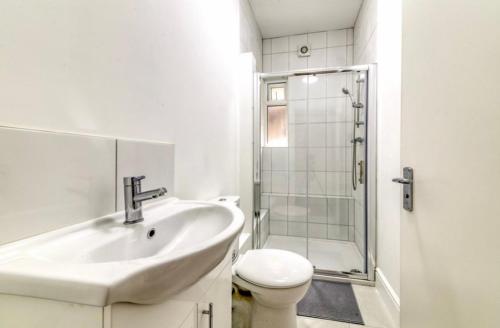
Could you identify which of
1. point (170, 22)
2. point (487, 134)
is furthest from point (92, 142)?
point (487, 134)

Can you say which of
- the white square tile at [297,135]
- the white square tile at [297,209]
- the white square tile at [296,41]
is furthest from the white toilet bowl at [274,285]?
the white square tile at [296,41]

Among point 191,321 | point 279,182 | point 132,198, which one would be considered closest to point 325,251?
point 279,182

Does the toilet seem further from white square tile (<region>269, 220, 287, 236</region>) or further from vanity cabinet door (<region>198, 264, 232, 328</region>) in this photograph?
white square tile (<region>269, 220, 287, 236</region>)

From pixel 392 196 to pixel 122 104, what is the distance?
5.39ft

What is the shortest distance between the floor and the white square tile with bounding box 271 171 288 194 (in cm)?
52

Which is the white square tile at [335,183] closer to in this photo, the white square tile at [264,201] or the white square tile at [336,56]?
the white square tile at [264,201]

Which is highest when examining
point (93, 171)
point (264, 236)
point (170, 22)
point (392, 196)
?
point (170, 22)

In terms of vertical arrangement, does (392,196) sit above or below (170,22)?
below

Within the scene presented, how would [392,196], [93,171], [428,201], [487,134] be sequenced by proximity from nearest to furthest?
1. [487,134]
2. [93,171]
3. [428,201]
4. [392,196]

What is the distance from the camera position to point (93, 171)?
0.65 metres

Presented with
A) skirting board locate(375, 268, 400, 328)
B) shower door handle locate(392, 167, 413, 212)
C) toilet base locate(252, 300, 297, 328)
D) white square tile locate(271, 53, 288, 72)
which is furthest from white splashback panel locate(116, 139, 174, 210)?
white square tile locate(271, 53, 288, 72)

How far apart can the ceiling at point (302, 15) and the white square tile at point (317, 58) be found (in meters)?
0.24

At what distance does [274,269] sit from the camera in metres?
1.24

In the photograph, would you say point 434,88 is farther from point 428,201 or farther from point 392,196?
point 392,196
